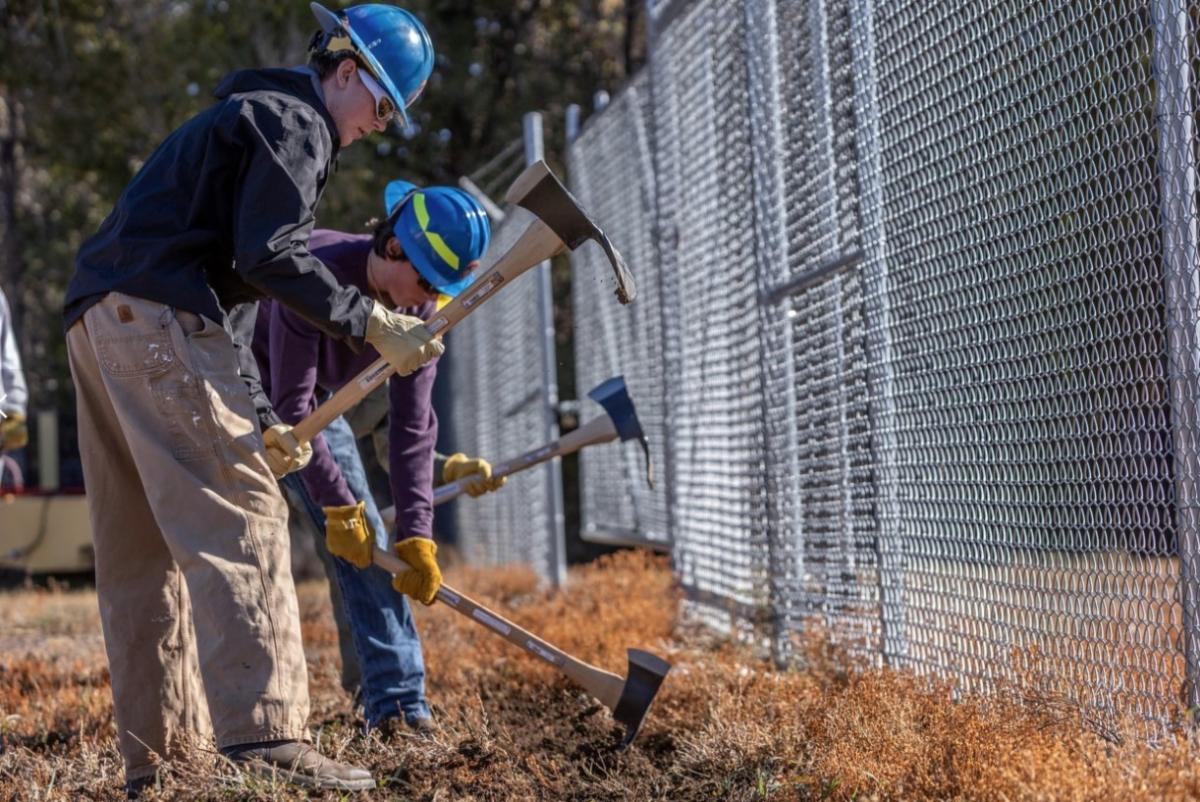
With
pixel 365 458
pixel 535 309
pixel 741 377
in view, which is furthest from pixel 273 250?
pixel 535 309

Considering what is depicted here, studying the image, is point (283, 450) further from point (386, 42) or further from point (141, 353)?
point (386, 42)

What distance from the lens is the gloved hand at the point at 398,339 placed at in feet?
11.4

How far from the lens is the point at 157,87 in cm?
1570

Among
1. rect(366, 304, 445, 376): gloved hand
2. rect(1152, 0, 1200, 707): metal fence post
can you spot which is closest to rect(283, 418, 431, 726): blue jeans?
rect(366, 304, 445, 376): gloved hand

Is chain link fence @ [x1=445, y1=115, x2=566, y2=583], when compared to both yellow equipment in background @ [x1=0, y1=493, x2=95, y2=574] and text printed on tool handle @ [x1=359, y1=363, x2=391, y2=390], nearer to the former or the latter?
yellow equipment in background @ [x1=0, y1=493, x2=95, y2=574]

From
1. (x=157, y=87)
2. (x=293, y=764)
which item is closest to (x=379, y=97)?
(x=293, y=764)

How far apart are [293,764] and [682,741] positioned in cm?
107

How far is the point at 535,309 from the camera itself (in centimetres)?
930

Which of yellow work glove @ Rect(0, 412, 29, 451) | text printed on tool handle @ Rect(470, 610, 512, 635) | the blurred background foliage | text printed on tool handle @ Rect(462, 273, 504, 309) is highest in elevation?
the blurred background foliage

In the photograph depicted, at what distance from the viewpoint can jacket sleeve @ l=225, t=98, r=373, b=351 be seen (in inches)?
126

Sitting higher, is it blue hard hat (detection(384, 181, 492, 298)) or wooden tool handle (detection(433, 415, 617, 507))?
blue hard hat (detection(384, 181, 492, 298))

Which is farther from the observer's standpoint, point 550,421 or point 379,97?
point 550,421

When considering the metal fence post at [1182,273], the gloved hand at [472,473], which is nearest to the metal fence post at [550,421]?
the gloved hand at [472,473]

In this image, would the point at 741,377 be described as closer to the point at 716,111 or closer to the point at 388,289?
the point at 716,111
